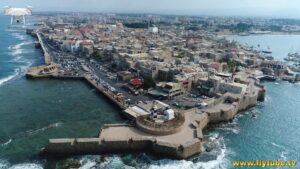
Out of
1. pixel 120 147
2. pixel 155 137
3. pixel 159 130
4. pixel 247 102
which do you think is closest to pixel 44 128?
pixel 120 147

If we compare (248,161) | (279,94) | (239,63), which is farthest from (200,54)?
(248,161)

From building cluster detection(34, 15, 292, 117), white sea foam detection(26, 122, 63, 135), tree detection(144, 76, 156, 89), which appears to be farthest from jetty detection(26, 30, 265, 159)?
tree detection(144, 76, 156, 89)

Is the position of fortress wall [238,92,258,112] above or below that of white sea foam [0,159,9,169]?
above

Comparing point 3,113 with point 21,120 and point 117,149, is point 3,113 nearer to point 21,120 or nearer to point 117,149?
point 21,120

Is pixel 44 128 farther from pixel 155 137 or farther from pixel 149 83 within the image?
Answer: pixel 149 83

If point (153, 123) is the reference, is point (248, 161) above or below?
below

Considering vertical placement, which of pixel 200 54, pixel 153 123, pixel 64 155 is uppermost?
pixel 200 54

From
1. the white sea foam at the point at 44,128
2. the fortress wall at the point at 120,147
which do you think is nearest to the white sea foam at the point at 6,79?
the white sea foam at the point at 44,128

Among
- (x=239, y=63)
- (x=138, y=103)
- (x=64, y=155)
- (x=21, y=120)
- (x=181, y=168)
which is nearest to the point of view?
(x=181, y=168)

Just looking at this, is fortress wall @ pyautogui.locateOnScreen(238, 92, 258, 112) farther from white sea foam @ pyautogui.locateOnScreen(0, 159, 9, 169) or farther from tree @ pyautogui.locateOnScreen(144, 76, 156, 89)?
white sea foam @ pyautogui.locateOnScreen(0, 159, 9, 169)
